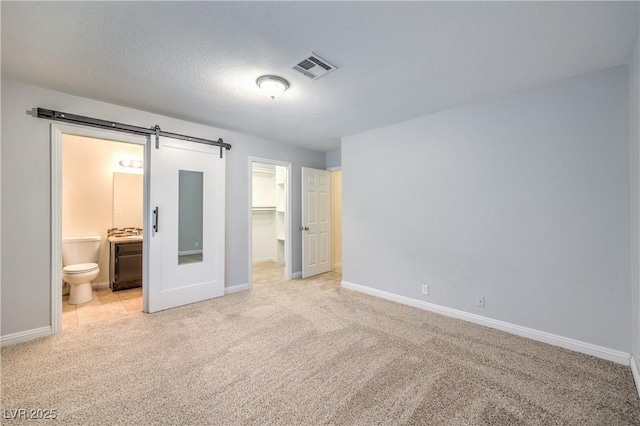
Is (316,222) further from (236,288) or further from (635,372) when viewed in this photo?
(635,372)

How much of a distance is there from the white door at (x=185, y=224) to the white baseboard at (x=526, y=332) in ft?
8.43

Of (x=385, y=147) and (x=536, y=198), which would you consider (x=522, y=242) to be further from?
(x=385, y=147)

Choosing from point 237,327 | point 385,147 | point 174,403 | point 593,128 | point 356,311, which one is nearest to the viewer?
point 174,403

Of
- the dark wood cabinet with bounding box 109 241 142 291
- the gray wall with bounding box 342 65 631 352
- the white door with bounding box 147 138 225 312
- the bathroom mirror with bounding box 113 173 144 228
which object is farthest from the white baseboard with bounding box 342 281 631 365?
the bathroom mirror with bounding box 113 173 144 228

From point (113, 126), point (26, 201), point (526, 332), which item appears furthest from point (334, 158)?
point (26, 201)

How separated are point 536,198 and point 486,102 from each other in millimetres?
1148

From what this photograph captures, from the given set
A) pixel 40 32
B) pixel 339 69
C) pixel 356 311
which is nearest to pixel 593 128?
pixel 339 69

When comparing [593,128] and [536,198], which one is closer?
[593,128]

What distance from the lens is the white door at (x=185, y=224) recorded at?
3256 mm

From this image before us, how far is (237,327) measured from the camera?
2.79 meters

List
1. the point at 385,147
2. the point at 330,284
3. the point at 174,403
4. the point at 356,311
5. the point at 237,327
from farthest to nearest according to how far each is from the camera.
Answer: the point at 330,284, the point at 385,147, the point at 356,311, the point at 237,327, the point at 174,403

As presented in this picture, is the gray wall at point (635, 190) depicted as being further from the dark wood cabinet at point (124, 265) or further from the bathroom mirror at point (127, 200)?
the bathroom mirror at point (127, 200)

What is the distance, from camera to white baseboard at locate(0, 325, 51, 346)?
238cm

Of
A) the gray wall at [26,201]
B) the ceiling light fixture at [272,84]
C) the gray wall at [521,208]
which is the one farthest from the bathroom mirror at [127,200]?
the gray wall at [521,208]
